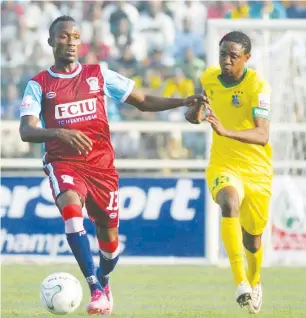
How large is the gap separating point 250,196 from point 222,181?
0.40 metres

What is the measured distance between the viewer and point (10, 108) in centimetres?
1588

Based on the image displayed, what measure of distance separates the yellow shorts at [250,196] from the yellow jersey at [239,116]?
0.23ft

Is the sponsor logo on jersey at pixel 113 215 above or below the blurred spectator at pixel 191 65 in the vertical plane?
below

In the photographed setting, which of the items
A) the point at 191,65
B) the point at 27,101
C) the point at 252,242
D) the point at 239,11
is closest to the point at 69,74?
the point at 27,101

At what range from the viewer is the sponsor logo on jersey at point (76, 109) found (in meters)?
8.10

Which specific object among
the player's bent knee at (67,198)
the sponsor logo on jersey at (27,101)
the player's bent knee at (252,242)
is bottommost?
the player's bent knee at (252,242)

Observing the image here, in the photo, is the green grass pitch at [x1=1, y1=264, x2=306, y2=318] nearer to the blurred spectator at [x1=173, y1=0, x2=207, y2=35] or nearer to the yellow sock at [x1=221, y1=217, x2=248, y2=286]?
the yellow sock at [x1=221, y1=217, x2=248, y2=286]

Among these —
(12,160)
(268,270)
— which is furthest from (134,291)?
(12,160)

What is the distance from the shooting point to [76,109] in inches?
321

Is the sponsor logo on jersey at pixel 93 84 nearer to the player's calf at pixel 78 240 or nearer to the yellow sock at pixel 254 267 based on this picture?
the player's calf at pixel 78 240

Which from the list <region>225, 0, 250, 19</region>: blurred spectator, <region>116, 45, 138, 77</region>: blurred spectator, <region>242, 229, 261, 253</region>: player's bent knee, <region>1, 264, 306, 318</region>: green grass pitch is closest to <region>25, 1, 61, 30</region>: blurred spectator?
<region>116, 45, 138, 77</region>: blurred spectator

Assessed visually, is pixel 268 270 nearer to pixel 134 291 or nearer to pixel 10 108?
pixel 134 291

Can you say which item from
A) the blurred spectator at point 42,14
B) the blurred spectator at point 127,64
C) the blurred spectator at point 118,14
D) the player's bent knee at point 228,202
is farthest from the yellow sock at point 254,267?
the blurred spectator at point 42,14

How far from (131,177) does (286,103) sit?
2.23 metres
